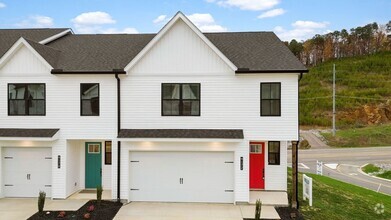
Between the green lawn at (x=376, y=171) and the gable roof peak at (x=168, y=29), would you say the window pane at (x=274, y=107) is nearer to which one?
the gable roof peak at (x=168, y=29)

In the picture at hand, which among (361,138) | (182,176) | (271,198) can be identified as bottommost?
(271,198)

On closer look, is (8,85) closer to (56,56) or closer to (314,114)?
(56,56)

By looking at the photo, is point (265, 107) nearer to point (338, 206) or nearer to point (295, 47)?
point (338, 206)

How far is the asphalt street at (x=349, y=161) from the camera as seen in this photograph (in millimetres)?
23828

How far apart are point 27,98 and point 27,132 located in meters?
1.58

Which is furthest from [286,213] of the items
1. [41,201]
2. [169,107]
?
[41,201]

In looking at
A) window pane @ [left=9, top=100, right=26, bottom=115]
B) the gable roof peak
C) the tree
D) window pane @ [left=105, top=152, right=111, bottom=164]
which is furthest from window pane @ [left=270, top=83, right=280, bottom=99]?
the tree

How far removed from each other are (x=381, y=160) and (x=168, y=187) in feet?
84.1

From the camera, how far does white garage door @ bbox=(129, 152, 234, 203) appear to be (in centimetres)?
1453

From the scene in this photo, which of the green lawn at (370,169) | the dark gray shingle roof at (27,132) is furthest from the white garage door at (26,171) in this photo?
the green lawn at (370,169)

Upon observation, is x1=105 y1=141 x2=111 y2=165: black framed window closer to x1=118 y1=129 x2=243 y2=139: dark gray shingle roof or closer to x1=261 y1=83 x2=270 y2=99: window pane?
x1=118 y1=129 x2=243 y2=139: dark gray shingle roof

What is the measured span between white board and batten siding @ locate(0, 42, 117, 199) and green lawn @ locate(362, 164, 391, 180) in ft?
73.0

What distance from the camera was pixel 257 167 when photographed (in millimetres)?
16219

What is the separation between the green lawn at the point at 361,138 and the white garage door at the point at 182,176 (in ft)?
97.4
